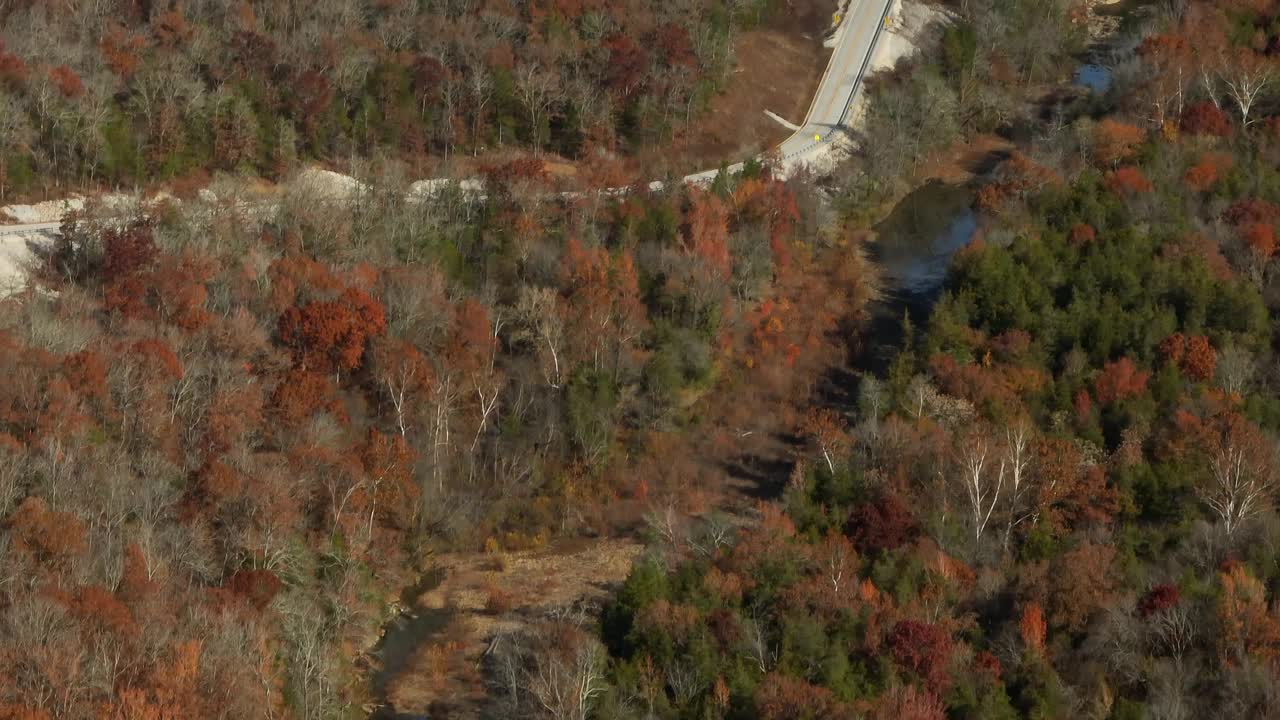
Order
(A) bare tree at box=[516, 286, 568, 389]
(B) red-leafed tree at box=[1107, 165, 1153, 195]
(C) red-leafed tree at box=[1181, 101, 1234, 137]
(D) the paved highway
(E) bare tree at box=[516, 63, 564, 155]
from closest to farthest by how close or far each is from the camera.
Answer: (A) bare tree at box=[516, 286, 568, 389]
(B) red-leafed tree at box=[1107, 165, 1153, 195]
(E) bare tree at box=[516, 63, 564, 155]
(C) red-leafed tree at box=[1181, 101, 1234, 137]
(D) the paved highway

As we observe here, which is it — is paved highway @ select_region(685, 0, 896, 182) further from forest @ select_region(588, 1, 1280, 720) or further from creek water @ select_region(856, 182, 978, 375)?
forest @ select_region(588, 1, 1280, 720)

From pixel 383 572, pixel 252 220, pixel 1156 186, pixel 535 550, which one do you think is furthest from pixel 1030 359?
pixel 252 220

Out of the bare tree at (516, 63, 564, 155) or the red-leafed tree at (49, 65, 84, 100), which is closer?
the red-leafed tree at (49, 65, 84, 100)

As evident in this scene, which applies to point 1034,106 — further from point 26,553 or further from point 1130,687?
point 26,553

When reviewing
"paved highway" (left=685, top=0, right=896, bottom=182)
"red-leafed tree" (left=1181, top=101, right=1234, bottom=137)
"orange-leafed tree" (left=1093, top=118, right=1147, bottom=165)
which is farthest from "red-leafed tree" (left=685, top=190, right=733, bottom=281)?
"red-leafed tree" (left=1181, top=101, right=1234, bottom=137)

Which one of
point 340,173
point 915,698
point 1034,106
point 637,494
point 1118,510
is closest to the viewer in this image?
point 915,698

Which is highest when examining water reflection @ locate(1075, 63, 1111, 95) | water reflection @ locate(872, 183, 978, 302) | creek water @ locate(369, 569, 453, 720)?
water reflection @ locate(1075, 63, 1111, 95)

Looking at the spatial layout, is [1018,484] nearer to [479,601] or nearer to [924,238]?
[479,601]
